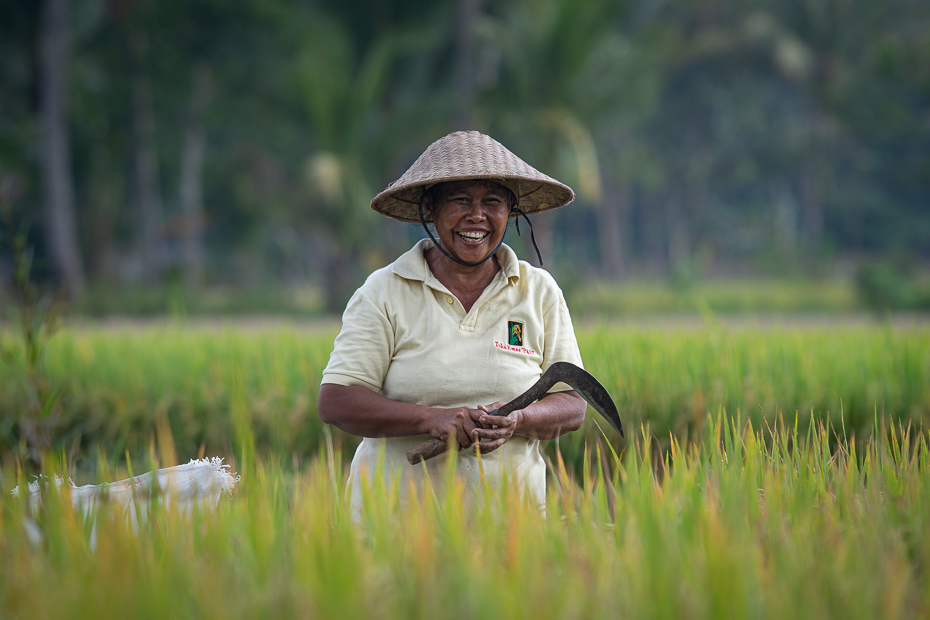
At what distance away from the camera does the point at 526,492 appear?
1.55 meters

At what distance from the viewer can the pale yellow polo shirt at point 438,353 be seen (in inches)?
77.4

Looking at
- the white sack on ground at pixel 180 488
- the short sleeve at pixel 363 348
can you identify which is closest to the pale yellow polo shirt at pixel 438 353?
the short sleeve at pixel 363 348

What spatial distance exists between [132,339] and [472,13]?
10117mm

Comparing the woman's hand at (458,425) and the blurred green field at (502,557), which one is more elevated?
the woman's hand at (458,425)

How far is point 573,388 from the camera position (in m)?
2.01

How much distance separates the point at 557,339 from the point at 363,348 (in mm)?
517

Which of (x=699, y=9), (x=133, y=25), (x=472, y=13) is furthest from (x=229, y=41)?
(x=699, y=9)

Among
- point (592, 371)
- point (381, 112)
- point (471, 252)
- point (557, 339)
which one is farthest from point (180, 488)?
point (381, 112)

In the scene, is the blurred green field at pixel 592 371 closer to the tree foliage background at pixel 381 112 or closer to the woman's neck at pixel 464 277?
the woman's neck at pixel 464 277

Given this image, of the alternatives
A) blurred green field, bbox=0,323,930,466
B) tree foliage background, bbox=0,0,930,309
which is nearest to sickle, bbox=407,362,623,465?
blurred green field, bbox=0,323,930,466

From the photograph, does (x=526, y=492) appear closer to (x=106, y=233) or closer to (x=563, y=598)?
(x=563, y=598)

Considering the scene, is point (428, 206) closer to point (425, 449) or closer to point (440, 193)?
point (440, 193)

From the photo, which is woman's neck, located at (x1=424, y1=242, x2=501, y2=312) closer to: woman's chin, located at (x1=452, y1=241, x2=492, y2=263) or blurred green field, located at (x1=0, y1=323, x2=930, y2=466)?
woman's chin, located at (x1=452, y1=241, x2=492, y2=263)

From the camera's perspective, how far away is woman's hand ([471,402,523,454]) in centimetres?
178
